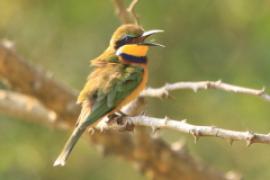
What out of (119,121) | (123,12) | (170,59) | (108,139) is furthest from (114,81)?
(170,59)

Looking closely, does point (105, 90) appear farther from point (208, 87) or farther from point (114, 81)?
point (208, 87)

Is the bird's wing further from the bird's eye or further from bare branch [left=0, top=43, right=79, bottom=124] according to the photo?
bare branch [left=0, top=43, right=79, bottom=124]

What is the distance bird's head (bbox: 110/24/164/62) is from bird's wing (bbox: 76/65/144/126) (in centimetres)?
10

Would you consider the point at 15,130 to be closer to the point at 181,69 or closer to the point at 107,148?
the point at 181,69

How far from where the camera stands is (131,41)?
3.52 m

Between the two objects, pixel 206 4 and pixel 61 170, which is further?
pixel 61 170

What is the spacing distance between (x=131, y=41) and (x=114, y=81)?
276 mm

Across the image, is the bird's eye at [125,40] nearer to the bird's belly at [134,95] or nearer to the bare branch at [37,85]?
the bird's belly at [134,95]

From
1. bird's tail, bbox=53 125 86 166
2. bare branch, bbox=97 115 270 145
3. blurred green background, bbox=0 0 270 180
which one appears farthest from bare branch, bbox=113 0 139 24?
blurred green background, bbox=0 0 270 180

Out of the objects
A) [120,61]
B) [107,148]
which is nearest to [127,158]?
[107,148]

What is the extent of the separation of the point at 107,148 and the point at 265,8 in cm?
164

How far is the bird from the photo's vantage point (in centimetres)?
314

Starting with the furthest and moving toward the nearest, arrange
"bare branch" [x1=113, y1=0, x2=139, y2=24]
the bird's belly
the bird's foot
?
"bare branch" [x1=113, y1=0, x2=139, y2=24], the bird's belly, the bird's foot

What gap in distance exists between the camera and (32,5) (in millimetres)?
5898
